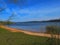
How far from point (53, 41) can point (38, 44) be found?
0.72m

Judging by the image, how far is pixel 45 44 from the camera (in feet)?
22.0

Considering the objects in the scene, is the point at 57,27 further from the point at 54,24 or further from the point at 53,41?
the point at 53,41

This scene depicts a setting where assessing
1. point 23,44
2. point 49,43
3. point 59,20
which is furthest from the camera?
point 23,44

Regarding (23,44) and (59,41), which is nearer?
(59,41)

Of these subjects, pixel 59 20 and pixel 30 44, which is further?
pixel 30 44

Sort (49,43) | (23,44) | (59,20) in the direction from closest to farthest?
(59,20), (49,43), (23,44)

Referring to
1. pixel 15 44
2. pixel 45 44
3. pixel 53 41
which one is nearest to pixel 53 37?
pixel 53 41

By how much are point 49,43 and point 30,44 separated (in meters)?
0.80

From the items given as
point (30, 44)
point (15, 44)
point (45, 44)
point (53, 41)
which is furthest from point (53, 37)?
point (15, 44)

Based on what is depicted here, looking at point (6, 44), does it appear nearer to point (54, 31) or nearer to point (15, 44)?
point (15, 44)

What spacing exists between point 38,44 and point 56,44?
0.88m

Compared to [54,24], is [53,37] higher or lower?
lower

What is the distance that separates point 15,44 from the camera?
7145 mm

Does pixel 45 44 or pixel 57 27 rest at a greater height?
pixel 57 27
